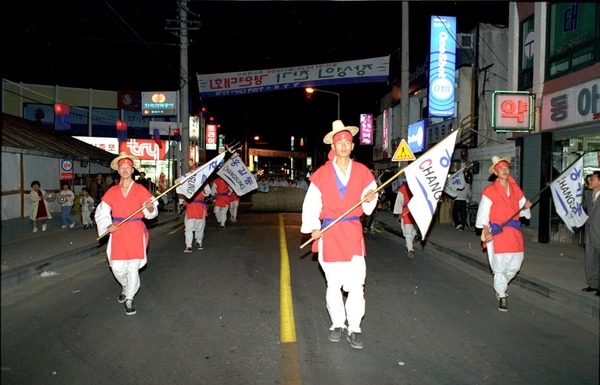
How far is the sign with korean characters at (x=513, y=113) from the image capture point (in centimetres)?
1295

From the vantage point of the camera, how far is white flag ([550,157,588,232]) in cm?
764

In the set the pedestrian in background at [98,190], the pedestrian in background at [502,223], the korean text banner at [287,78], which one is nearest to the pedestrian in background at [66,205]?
the pedestrian in background at [98,190]

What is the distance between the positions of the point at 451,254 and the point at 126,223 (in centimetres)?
795

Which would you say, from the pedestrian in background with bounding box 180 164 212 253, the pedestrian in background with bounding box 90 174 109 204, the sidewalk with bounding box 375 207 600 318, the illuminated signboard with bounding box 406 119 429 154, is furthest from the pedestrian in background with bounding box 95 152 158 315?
the illuminated signboard with bounding box 406 119 429 154

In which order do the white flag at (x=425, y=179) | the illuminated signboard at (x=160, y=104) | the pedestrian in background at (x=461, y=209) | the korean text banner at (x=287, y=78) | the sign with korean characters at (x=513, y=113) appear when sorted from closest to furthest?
the white flag at (x=425, y=179) < the sign with korean characters at (x=513, y=113) < the pedestrian in background at (x=461, y=209) < the korean text banner at (x=287, y=78) < the illuminated signboard at (x=160, y=104)

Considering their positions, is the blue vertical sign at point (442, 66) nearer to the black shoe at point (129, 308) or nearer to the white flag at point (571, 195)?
the white flag at point (571, 195)

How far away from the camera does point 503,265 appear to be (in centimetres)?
662

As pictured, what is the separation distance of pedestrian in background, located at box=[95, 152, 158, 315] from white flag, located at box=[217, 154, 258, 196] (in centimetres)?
863

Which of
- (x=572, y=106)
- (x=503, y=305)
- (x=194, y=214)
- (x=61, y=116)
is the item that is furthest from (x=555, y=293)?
(x=61, y=116)

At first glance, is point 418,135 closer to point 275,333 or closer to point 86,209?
point 86,209

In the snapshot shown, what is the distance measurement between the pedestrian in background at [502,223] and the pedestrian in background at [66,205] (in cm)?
1363

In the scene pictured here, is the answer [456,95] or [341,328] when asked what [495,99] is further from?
[341,328]

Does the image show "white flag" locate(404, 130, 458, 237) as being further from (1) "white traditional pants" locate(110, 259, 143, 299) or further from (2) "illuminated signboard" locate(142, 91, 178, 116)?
(2) "illuminated signboard" locate(142, 91, 178, 116)

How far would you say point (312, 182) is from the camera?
17.2 ft
